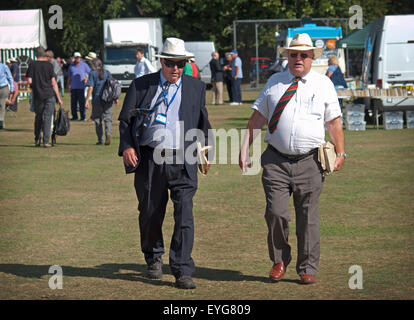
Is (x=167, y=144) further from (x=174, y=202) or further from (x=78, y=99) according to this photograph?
(x=78, y=99)

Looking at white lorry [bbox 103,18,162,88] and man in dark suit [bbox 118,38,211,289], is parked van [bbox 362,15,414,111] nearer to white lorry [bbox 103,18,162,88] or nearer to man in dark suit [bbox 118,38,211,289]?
man in dark suit [bbox 118,38,211,289]

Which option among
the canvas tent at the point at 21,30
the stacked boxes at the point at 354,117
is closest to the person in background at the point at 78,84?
the stacked boxes at the point at 354,117

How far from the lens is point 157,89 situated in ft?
23.1

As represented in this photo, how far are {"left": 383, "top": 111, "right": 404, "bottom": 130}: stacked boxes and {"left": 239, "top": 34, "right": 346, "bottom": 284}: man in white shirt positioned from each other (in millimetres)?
14791

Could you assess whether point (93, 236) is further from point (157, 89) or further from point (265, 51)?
point (265, 51)

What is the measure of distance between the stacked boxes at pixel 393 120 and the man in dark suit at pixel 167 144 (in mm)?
15061

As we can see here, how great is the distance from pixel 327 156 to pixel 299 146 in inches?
9.2

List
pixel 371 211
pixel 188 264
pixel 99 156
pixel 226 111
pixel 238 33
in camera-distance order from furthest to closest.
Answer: pixel 238 33 → pixel 226 111 → pixel 99 156 → pixel 371 211 → pixel 188 264

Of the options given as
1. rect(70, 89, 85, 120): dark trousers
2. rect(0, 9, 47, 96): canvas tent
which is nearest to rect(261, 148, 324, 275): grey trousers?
rect(70, 89, 85, 120): dark trousers

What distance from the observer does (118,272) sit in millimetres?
7543

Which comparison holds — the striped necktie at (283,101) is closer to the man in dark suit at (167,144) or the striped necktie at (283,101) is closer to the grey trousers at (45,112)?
the man in dark suit at (167,144)

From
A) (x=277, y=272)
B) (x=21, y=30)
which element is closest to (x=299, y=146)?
(x=277, y=272)

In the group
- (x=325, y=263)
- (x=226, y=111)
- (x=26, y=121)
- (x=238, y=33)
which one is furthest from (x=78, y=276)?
(x=238, y=33)

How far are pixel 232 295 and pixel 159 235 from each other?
88 cm
